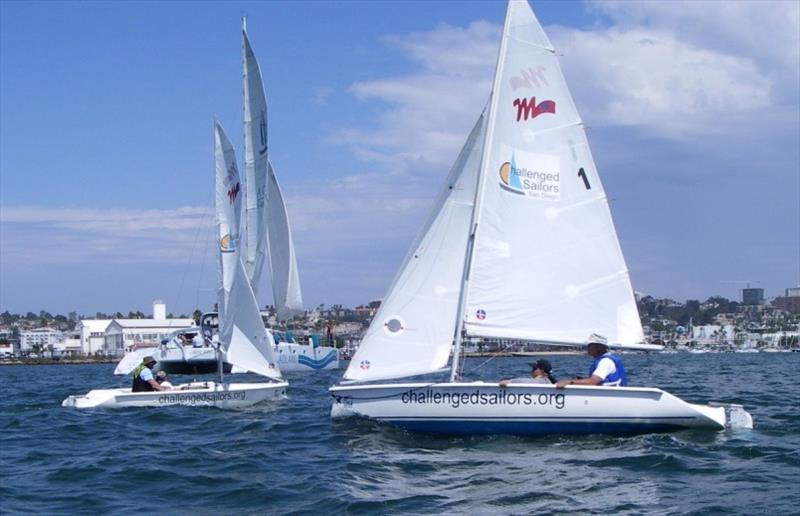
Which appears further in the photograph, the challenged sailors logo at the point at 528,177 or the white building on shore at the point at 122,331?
the white building on shore at the point at 122,331

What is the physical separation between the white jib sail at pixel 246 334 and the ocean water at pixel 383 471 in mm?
5144

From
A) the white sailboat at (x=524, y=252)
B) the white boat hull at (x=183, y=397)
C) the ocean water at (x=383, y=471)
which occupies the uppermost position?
the white sailboat at (x=524, y=252)

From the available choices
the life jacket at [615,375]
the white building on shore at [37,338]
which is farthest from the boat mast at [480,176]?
the white building on shore at [37,338]

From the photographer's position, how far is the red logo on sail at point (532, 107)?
55.0 ft

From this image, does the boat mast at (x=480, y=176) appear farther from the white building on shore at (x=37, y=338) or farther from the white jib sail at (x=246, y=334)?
the white building on shore at (x=37, y=338)

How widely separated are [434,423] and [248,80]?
21.0 m

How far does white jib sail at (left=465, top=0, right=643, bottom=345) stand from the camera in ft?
54.7

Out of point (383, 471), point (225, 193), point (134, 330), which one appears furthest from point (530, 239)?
point (134, 330)

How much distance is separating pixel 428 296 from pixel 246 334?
8652 mm

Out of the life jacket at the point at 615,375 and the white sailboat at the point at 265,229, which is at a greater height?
the white sailboat at the point at 265,229

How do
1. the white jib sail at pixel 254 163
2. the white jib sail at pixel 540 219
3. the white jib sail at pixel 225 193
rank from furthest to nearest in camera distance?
the white jib sail at pixel 254 163 → the white jib sail at pixel 225 193 → the white jib sail at pixel 540 219

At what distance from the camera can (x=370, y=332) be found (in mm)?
17016

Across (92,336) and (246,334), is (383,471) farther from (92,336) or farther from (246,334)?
(92,336)

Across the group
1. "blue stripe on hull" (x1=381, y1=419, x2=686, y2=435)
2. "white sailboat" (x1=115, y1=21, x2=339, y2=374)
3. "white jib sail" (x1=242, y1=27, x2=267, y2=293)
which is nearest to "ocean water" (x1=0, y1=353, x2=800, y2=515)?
"blue stripe on hull" (x1=381, y1=419, x2=686, y2=435)
